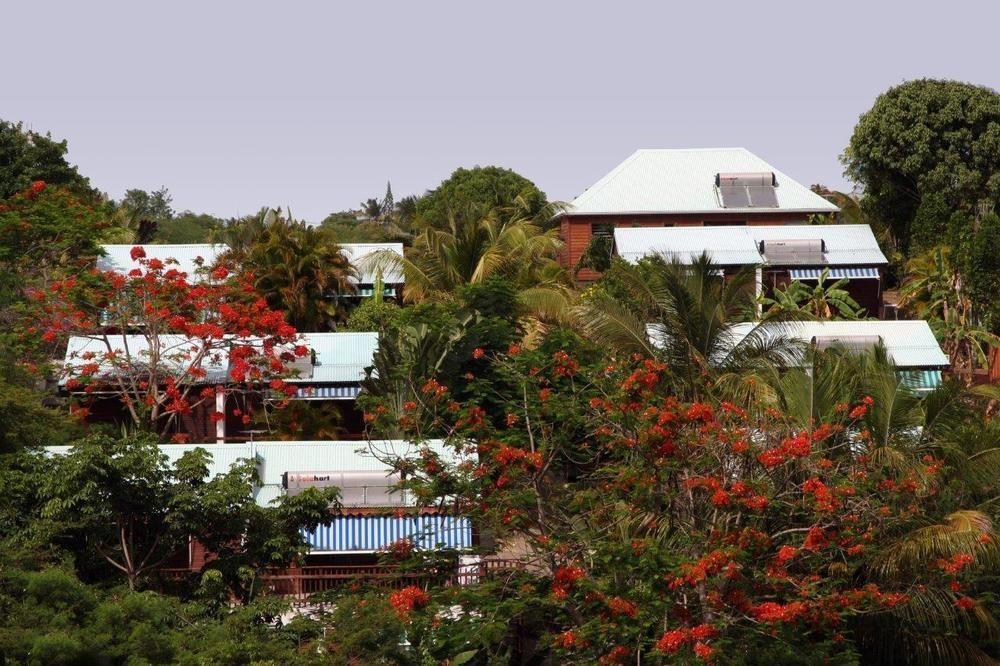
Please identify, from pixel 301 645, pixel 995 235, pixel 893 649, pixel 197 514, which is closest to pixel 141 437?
pixel 197 514

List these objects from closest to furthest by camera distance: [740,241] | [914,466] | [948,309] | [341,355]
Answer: [914,466] → [341,355] → [948,309] → [740,241]

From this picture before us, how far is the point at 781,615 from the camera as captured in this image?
1376 cm

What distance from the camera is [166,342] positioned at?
28969 mm

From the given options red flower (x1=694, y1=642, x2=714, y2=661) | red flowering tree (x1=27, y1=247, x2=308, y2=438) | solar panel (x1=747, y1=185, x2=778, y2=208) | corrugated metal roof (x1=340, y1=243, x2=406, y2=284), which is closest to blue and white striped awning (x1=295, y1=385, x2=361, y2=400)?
red flowering tree (x1=27, y1=247, x2=308, y2=438)

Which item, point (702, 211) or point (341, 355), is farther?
point (702, 211)

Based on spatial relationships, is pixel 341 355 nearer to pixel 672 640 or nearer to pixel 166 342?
pixel 166 342

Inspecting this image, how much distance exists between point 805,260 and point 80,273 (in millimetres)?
19064

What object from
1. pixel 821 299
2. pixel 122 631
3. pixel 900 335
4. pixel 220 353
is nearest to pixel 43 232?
pixel 220 353

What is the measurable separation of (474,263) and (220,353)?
865 centimetres

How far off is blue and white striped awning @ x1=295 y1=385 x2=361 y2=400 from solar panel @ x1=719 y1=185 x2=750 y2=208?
21487 millimetres

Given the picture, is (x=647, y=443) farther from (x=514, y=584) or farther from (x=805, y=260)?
(x=805, y=260)

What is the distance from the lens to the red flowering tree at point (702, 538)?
570 inches

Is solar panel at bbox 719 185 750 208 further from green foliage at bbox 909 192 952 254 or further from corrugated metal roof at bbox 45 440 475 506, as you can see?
corrugated metal roof at bbox 45 440 475 506

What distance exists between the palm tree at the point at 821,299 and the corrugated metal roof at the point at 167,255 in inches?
573
